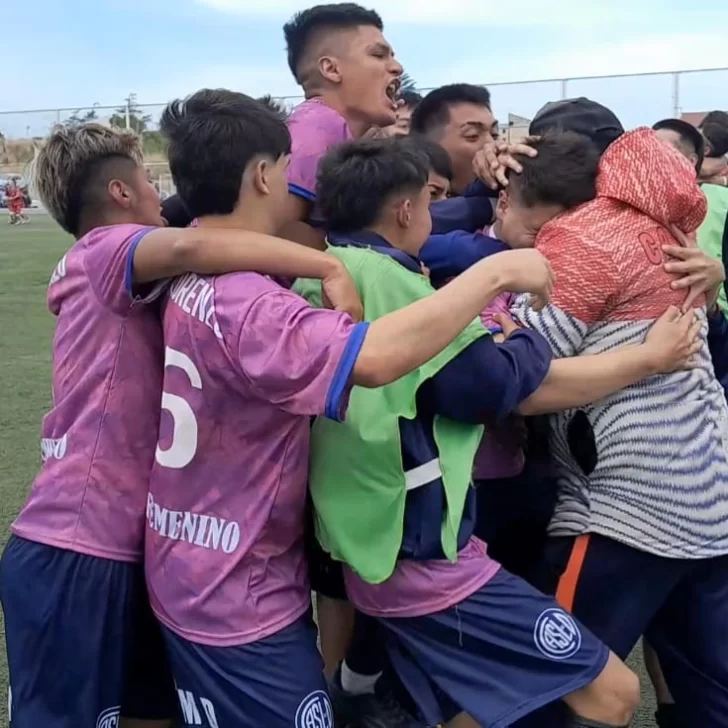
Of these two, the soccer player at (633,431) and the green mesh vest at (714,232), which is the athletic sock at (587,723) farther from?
the green mesh vest at (714,232)

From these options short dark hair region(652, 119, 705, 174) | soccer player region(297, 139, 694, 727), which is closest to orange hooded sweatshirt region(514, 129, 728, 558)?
soccer player region(297, 139, 694, 727)

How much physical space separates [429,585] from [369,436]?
355mm

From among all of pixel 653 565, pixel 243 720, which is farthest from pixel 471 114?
pixel 243 720

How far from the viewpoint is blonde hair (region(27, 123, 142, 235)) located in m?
2.52

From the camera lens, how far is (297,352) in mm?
1856

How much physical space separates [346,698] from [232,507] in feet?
3.96

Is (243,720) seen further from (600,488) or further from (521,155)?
(521,155)

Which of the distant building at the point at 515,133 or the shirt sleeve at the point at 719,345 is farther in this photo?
the shirt sleeve at the point at 719,345

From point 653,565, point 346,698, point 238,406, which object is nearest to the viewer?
point 238,406

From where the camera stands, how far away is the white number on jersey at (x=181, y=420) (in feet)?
6.87

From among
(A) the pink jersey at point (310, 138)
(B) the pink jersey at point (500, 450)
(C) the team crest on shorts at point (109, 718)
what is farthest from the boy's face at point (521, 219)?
(C) the team crest on shorts at point (109, 718)

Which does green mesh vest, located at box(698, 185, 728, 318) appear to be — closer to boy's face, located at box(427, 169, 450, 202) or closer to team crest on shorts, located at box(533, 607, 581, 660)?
boy's face, located at box(427, 169, 450, 202)

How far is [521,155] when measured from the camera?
2.48m

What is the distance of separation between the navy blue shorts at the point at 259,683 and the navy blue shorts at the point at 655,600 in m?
0.66
